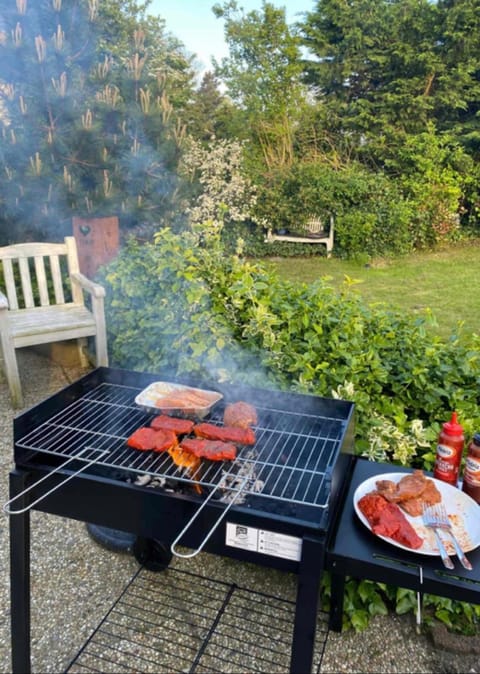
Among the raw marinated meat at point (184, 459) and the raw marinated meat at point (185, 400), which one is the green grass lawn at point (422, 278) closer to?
the raw marinated meat at point (185, 400)

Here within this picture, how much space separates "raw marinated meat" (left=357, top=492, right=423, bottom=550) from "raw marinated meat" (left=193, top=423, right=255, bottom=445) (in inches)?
14.6

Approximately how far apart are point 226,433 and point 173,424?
0.19m

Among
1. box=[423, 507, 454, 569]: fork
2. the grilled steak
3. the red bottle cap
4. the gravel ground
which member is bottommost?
the gravel ground

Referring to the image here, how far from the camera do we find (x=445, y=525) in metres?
1.25

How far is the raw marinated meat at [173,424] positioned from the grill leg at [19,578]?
1.37 feet

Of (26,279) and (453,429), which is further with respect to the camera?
(26,279)

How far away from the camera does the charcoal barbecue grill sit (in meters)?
1.14

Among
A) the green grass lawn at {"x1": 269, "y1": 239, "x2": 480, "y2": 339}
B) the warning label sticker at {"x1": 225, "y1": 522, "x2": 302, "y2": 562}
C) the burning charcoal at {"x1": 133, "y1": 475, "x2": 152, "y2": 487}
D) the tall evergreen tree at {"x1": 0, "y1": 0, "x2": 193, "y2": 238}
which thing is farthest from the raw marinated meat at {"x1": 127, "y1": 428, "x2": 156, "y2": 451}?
the green grass lawn at {"x1": 269, "y1": 239, "x2": 480, "y2": 339}

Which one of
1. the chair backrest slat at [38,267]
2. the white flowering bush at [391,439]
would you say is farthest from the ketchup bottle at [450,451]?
the chair backrest slat at [38,267]

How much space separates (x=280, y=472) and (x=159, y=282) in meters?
1.69

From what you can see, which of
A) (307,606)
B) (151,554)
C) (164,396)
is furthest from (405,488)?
(151,554)

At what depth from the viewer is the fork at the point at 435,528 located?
1.11m

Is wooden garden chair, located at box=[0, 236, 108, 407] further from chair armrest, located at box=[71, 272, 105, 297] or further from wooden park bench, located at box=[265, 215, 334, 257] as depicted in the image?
wooden park bench, located at box=[265, 215, 334, 257]

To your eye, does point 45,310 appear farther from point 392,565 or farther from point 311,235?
point 311,235
